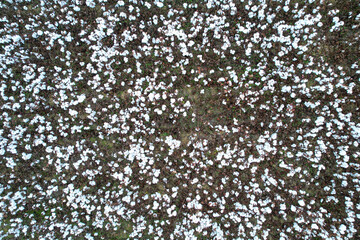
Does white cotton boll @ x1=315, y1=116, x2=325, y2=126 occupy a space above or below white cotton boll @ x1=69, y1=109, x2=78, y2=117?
below

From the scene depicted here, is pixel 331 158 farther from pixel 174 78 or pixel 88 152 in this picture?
pixel 88 152

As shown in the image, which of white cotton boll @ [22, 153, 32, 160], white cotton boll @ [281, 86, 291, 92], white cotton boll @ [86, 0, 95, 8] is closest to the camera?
white cotton boll @ [281, 86, 291, 92]

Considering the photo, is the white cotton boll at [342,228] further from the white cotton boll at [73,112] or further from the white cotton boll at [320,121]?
the white cotton boll at [73,112]

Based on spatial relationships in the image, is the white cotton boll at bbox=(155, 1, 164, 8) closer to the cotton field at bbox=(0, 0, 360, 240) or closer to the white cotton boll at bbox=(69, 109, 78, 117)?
the cotton field at bbox=(0, 0, 360, 240)

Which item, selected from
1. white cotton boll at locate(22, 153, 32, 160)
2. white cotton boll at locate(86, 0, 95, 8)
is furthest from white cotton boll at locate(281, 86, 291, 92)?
white cotton boll at locate(22, 153, 32, 160)

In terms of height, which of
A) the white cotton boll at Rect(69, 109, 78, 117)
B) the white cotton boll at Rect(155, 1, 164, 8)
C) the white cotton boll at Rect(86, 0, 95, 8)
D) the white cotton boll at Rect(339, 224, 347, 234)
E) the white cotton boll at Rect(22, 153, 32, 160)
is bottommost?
the white cotton boll at Rect(339, 224, 347, 234)

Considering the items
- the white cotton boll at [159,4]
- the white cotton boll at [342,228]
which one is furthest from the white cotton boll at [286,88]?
the white cotton boll at [159,4]

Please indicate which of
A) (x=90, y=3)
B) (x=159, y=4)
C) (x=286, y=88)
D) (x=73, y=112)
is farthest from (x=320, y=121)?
(x=90, y=3)

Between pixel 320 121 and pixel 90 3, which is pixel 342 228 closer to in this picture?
pixel 320 121
